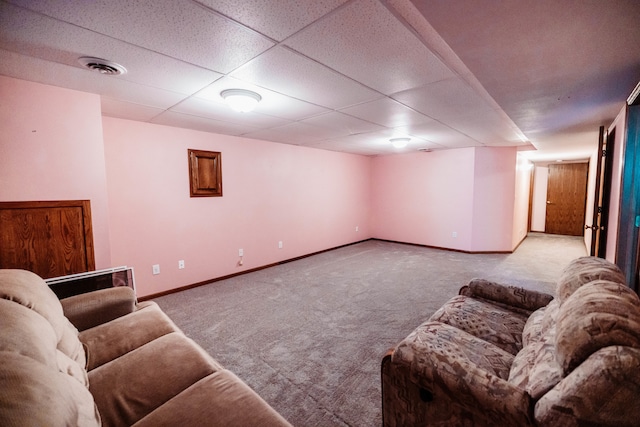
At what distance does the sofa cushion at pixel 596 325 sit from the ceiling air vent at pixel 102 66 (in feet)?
9.44

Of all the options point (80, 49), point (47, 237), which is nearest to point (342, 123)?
point (80, 49)

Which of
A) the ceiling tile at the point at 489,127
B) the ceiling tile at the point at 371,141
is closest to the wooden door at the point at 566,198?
the ceiling tile at the point at 489,127

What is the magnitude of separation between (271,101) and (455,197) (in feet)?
15.3

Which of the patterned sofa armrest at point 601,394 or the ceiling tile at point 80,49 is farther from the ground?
the ceiling tile at point 80,49

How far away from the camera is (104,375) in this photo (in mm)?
1374

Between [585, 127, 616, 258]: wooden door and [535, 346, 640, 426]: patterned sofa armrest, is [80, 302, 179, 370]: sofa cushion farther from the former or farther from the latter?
[585, 127, 616, 258]: wooden door

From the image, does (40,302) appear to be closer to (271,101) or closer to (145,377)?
(145,377)

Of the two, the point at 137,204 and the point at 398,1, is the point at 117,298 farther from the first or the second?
the point at 398,1

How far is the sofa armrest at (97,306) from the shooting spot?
Result: 1.87 meters

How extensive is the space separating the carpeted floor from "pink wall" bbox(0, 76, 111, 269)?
137 centimetres

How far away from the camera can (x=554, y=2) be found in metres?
1.22

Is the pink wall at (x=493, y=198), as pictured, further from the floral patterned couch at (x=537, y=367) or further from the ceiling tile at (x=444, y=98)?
the floral patterned couch at (x=537, y=367)

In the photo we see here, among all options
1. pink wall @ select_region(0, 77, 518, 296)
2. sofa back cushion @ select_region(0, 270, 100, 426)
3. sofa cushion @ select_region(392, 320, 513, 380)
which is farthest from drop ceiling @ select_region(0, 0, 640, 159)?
sofa cushion @ select_region(392, 320, 513, 380)

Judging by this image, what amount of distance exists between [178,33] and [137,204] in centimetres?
255
